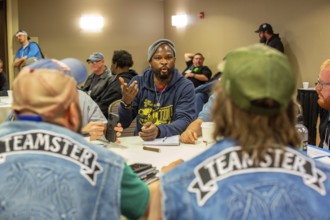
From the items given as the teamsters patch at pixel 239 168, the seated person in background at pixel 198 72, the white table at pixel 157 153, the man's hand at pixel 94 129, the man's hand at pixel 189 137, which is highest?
the seated person in background at pixel 198 72

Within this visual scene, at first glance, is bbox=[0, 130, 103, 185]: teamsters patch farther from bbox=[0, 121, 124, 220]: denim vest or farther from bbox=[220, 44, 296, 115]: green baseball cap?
bbox=[220, 44, 296, 115]: green baseball cap

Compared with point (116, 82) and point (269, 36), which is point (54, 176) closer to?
point (116, 82)

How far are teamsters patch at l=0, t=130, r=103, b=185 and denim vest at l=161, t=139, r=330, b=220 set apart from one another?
0.69 ft

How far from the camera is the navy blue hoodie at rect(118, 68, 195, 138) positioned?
281cm

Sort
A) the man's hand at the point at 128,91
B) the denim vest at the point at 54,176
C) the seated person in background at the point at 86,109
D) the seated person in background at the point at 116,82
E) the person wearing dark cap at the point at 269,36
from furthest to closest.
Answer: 1. the person wearing dark cap at the point at 269,36
2. the seated person in background at the point at 116,82
3. the man's hand at the point at 128,91
4. the seated person in background at the point at 86,109
5. the denim vest at the point at 54,176

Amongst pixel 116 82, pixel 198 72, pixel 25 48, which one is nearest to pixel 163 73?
pixel 116 82

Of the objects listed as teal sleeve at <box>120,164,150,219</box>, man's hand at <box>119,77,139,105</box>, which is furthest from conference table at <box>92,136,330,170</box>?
teal sleeve at <box>120,164,150,219</box>

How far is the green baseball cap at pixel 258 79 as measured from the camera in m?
0.92

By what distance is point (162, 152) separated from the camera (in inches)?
83.8

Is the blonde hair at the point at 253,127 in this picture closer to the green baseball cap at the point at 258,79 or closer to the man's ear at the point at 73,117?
the green baseball cap at the point at 258,79

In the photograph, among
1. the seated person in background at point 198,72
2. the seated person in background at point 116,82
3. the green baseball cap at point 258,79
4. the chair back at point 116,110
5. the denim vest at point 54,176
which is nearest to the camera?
the green baseball cap at point 258,79

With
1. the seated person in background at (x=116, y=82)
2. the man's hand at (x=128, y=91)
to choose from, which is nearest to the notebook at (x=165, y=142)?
the man's hand at (x=128, y=91)

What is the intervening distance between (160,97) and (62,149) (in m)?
1.84

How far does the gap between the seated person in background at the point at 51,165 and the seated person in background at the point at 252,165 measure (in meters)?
0.18
